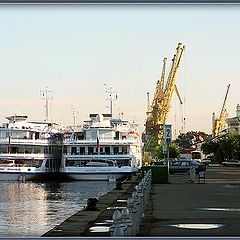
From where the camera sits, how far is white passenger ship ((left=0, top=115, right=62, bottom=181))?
5225cm

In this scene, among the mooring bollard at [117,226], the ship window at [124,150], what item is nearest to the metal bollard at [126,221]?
the mooring bollard at [117,226]

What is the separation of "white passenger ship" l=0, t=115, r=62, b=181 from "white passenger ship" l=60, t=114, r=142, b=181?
1.50 metres

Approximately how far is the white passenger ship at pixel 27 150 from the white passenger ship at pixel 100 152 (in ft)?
4.93

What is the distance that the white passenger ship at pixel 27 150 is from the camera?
52250 mm

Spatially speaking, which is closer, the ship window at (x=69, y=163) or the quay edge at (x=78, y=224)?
the quay edge at (x=78, y=224)

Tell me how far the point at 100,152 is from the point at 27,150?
626cm

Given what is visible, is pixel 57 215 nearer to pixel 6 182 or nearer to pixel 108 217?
pixel 108 217

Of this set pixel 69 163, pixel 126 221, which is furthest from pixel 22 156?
pixel 126 221

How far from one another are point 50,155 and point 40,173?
10.3ft

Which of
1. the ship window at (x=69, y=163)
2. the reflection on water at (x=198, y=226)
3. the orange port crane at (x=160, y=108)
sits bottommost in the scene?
the reflection on water at (x=198, y=226)

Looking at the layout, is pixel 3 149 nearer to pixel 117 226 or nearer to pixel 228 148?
pixel 228 148

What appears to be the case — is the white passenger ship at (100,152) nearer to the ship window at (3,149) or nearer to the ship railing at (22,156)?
the ship railing at (22,156)

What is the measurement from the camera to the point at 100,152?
5350 centimetres

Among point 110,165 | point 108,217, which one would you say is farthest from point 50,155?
point 108,217
